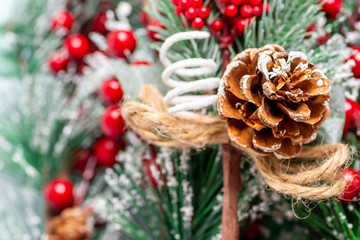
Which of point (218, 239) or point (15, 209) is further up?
Result: point (218, 239)

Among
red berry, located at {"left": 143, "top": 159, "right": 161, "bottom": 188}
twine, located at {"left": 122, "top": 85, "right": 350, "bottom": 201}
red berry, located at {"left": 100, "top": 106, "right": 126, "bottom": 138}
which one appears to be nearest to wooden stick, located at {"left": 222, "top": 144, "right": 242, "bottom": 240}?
twine, located at {"left": 122, "top": 85, "right": 350, "bottom": 201}

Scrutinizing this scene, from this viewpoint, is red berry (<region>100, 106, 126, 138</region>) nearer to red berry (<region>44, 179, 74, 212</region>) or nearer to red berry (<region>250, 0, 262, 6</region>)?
red berry (<region>44, 179, 74, 212</region>)

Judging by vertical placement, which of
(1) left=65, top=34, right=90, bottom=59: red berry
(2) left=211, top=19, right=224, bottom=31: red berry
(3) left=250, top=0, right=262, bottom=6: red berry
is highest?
(3) left=250, top=0, right=262, bottom=6: red berry

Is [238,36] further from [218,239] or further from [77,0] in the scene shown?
[77,0]

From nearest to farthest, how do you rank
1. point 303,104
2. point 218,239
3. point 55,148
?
point 303,104 < point 218,239 < point 55,148

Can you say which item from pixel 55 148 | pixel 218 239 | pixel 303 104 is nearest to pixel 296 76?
pixel 303 104

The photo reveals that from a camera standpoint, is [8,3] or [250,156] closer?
[250,156]

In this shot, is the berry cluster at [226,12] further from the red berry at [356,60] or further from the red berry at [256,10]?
the red berry at [356,60]

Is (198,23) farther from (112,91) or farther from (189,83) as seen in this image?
(112,91)
